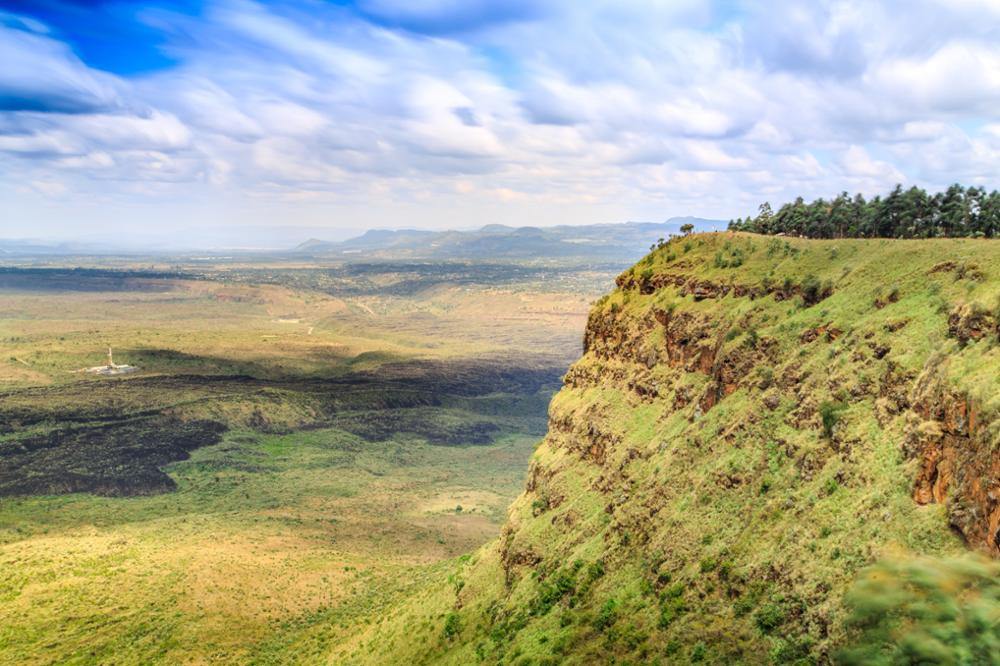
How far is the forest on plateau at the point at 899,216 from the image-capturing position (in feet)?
159

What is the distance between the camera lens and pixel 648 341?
44.8 metres

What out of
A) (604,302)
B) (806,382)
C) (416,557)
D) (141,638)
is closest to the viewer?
(806,382)

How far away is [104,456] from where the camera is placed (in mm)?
111375

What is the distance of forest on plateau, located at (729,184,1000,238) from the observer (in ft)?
159

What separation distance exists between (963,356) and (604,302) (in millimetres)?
33270

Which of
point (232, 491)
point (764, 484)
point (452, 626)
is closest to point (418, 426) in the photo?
point (232, 491)

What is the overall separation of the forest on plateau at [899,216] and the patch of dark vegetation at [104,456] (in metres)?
95.9

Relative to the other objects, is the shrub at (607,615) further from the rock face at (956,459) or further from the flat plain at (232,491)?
the flat plain at (232,491)

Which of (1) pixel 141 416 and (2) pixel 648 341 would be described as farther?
(1) pixel 141 416

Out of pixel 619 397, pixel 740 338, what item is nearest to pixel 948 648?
pixel 740 338

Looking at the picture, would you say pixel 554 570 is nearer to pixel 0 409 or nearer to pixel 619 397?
pixel 619 397

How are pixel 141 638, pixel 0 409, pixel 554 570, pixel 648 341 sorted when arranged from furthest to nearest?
pixel 0 409 < pixel 141 638 < pixel 648 341 < pixel 554 570

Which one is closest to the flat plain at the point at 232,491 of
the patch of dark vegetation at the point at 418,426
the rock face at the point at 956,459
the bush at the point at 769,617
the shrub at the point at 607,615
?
the patch of dark vegetation at the point at 418,426

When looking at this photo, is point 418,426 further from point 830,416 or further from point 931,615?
point 931,615
